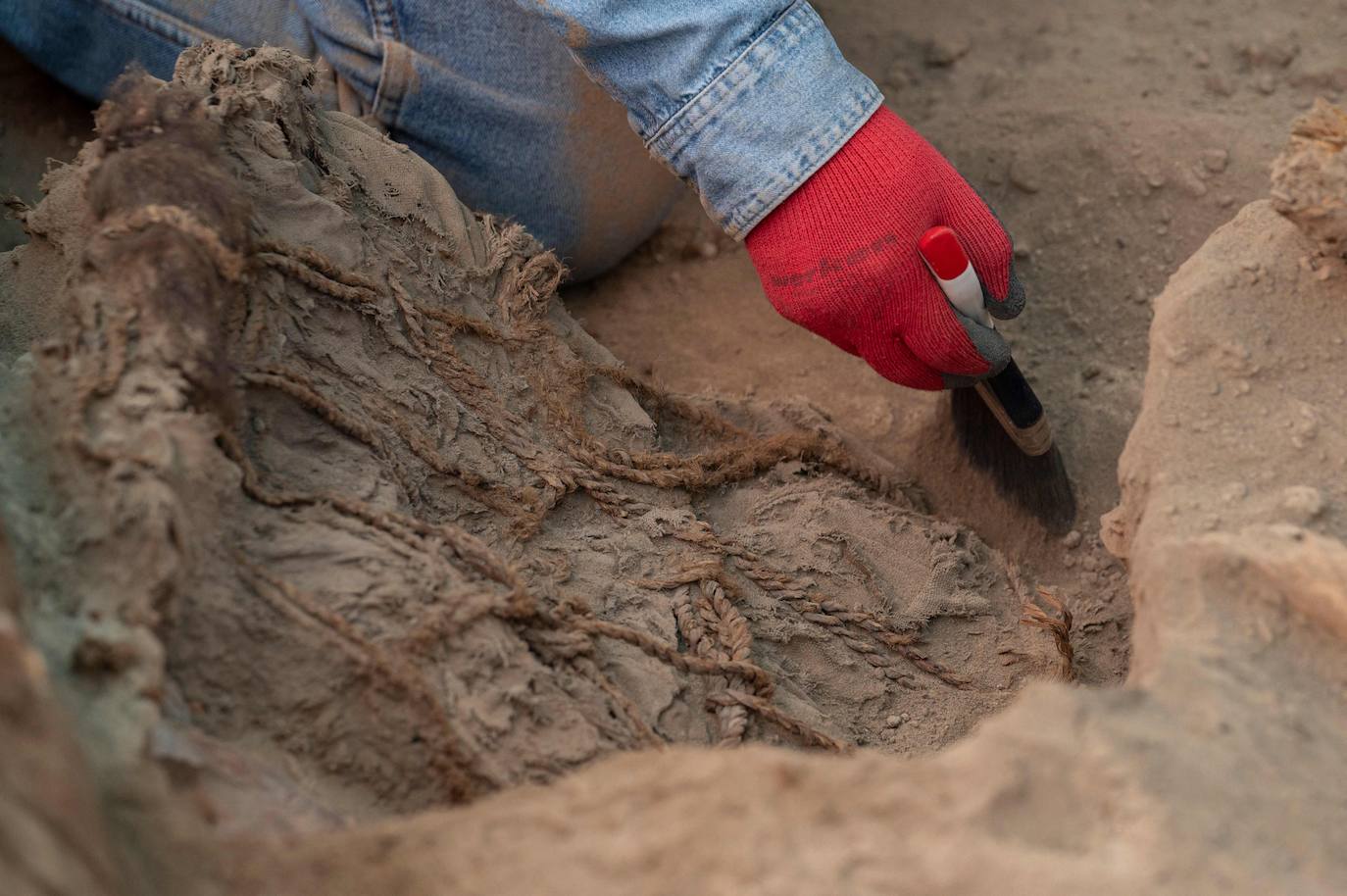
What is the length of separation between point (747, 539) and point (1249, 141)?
4.84ft

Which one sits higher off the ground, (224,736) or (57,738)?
(57,738)

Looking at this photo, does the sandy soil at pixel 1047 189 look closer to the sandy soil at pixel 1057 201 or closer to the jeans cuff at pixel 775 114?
the sandy soil at pixel 1057 201

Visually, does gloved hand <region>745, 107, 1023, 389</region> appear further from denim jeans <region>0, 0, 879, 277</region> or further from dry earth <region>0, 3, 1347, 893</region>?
dry earth <region>0, 3, 1347, 893</region>

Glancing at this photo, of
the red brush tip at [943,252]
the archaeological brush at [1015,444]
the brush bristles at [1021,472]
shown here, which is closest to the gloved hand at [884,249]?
the red brush tip at [943,252]

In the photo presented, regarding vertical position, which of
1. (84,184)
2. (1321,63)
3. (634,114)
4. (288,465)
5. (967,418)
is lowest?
(1321,63)

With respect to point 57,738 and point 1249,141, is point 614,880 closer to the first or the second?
point 57,738

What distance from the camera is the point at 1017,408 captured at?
5.94 feet

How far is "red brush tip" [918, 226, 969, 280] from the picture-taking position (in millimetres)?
1549

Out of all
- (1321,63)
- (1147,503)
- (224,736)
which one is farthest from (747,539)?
(1321,63)

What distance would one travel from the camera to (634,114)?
169cm

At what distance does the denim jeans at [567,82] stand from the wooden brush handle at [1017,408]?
0.46m

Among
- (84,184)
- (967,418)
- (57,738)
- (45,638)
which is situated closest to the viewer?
(57,738)

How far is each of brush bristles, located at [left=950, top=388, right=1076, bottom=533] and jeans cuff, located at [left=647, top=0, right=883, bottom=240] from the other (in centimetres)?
53

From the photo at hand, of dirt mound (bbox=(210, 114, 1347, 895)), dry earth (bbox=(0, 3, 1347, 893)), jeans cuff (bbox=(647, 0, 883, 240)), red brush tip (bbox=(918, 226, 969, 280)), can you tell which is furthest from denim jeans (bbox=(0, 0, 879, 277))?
dirt mound (bbox=(210, 114, 1347, 895))
